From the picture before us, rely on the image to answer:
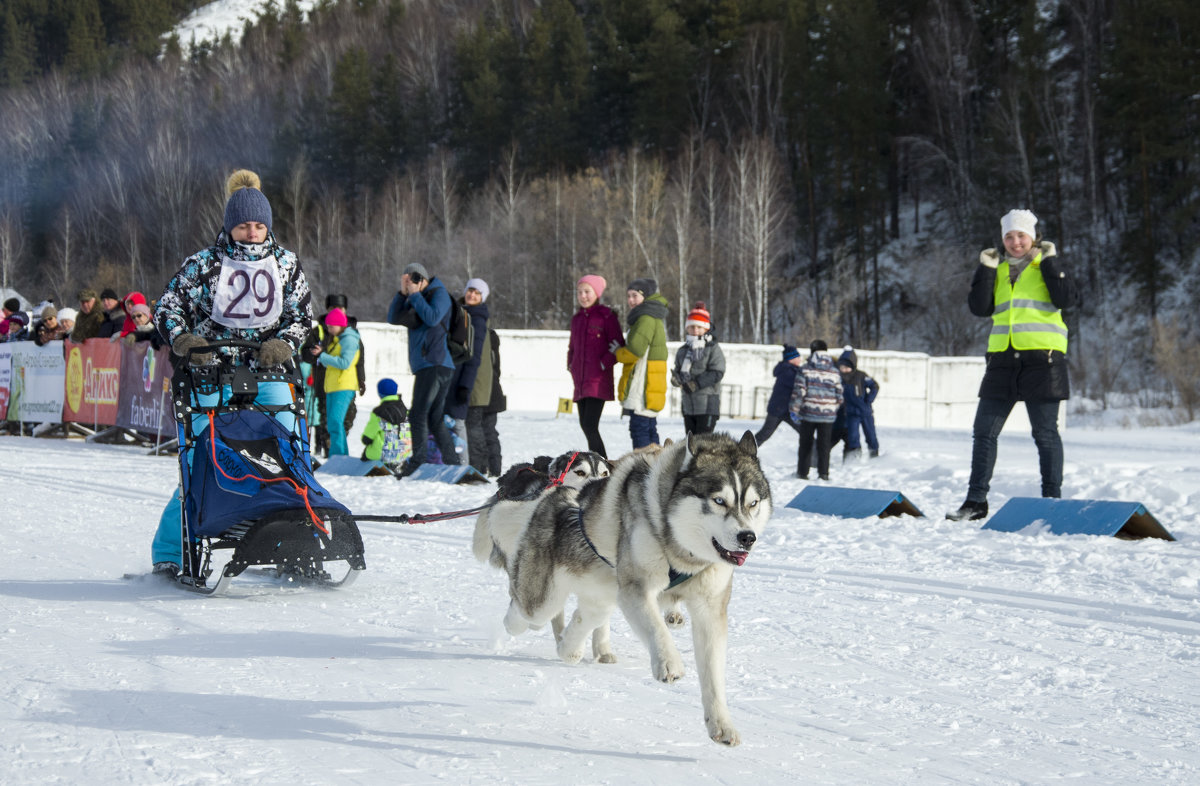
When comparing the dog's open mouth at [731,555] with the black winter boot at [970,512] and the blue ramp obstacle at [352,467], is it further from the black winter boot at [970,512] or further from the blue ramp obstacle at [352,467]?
the blue ramp obstacle at [352,467]

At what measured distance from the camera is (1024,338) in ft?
23.1

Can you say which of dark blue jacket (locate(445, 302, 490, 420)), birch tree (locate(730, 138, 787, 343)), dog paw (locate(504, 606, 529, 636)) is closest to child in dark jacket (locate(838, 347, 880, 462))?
dark blue jacket (locate(445, 302, 490, 420))

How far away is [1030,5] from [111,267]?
3908cm

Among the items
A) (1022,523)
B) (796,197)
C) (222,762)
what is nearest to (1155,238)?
(796,197)

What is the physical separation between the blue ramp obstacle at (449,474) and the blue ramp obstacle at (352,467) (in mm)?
572

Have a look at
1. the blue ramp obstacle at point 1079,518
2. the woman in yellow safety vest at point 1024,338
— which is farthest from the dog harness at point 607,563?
the woman in yellow safety vest at point 1024,338

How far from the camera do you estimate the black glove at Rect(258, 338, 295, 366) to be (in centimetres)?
479

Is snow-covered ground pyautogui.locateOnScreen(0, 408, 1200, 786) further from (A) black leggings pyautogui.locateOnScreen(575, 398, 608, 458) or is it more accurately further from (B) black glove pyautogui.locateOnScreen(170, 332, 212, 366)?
(A) black leggings pyautogui.locateOnScreen(575, 398, 608, 458)

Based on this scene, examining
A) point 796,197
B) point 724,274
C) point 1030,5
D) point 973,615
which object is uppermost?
point 1030,5

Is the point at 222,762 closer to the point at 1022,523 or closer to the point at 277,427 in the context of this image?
the point at 277,427

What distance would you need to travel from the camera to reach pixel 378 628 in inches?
163

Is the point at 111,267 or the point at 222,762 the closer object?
the point at 222,762

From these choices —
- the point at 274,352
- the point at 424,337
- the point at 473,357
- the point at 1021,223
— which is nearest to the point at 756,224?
the point at 473,357

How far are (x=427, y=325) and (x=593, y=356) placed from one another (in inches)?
58.5
